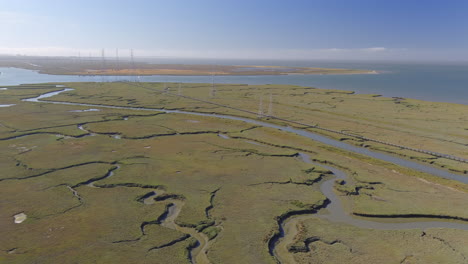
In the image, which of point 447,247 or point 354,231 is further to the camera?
point 354,231

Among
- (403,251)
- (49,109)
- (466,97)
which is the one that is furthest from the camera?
(466,97)

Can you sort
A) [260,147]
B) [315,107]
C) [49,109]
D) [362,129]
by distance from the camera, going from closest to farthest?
[260,147], [362,129], [49,109], [315,107]

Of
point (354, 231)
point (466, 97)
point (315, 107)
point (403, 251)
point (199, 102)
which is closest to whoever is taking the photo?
point (403, 251)

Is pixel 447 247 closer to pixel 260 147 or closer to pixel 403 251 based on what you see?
pixel 403 251

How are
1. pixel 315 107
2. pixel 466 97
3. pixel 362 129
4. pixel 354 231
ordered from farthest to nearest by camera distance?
pixel 466 97 < pixel 315 107 < pixel 362 129 < pixel 354 231

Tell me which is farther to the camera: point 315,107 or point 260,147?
point 315,107

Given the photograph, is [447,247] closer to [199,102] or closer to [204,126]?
[204,126]

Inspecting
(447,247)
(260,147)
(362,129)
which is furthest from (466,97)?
(447,247)

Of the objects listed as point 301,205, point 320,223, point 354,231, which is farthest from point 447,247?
point 301,205
